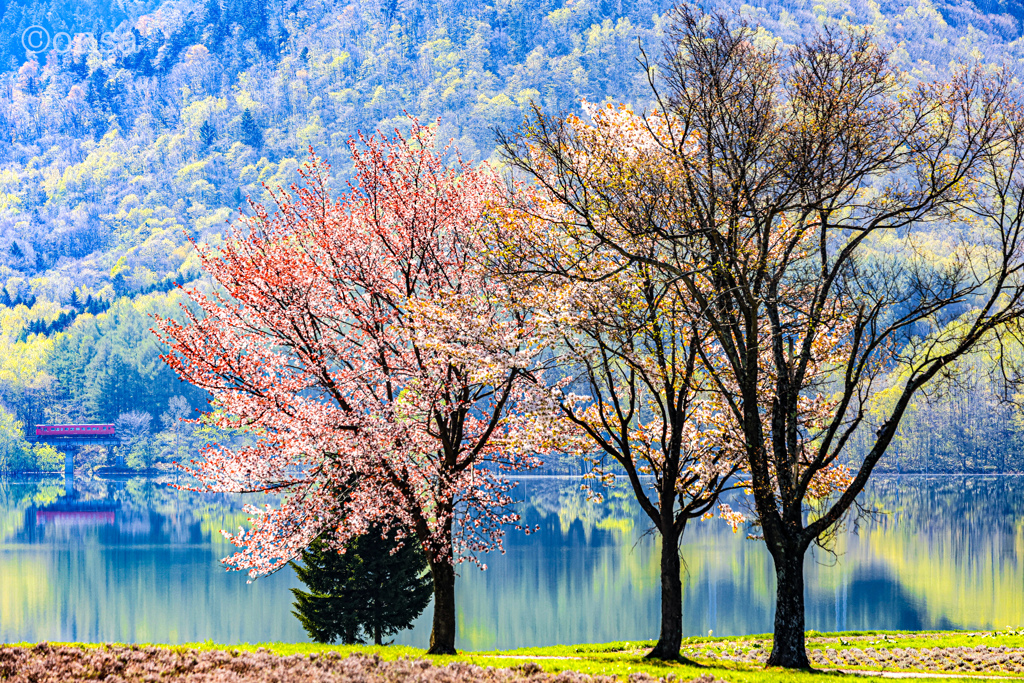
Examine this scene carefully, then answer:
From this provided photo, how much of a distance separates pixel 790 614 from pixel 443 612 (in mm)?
7784

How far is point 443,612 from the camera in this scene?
67.1 feet

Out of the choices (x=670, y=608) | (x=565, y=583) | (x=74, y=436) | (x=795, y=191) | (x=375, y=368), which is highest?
(x=795, y=191)

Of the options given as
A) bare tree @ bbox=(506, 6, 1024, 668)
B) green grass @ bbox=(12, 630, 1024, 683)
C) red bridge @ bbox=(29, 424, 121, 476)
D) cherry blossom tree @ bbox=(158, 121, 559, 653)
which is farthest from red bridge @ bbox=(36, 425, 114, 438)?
bare tree @ bbox=(506, 6, 1024, 668)

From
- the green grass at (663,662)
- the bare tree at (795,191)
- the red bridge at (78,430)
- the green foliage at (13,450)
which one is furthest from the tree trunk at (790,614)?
the red bridge at (78,430)

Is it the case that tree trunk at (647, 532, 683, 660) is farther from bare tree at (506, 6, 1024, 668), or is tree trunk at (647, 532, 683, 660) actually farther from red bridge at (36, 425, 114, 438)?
red bridge at (36, 425, 114, 438)

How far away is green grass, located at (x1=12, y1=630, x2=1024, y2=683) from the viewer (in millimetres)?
15625

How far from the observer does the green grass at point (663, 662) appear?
1562cm

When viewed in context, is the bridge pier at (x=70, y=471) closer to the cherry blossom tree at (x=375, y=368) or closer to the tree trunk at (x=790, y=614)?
the cherry blossom tree at (x=375, y=368)

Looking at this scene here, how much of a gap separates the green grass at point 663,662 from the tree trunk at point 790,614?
664 mm

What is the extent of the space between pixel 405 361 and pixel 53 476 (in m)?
169

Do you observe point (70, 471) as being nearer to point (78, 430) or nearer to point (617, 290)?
point (78, 430)

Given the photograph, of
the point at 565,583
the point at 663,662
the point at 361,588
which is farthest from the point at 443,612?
the point at 565,583

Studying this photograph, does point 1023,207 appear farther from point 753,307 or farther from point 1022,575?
point 1022,575

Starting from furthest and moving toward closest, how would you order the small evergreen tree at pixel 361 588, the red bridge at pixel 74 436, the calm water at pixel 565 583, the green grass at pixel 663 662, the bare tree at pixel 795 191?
the red bridge at pixel 74 436, the calm water at pixel 565 583, the small evergreen tree at pixel 361 588, the bare tree at pixel 795 191, the green grass at pixel 663 662
